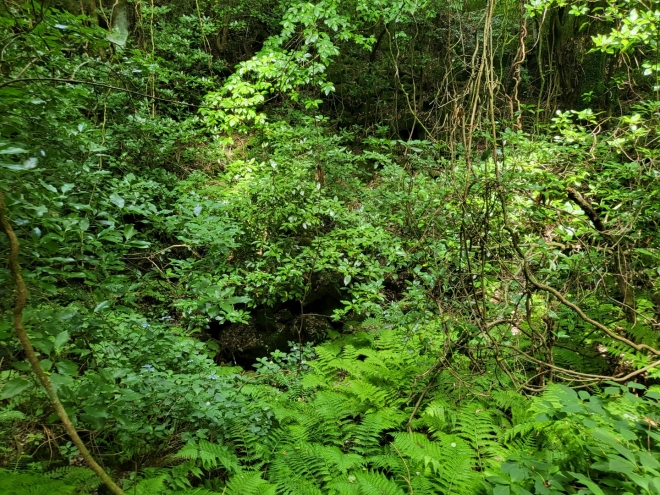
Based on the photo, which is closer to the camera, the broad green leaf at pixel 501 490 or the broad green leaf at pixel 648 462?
the broad green leaf at pixel 648 462

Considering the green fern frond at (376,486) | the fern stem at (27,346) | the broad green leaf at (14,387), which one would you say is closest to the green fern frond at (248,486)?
the green fern frond at (376,486)

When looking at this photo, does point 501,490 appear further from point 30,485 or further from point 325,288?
point 325,288

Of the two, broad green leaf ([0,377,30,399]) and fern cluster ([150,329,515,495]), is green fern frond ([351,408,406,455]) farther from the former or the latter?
broad green leaf ([0,377,30,399])

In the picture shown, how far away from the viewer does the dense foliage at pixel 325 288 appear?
74.3 inches

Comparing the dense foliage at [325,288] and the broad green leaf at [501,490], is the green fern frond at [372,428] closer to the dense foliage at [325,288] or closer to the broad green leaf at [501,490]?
the dense foliage at [325,288]

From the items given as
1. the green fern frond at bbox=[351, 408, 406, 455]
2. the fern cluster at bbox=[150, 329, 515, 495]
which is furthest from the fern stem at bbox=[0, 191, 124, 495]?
the green fern frond at bbox=[351, 408, 406, 455]

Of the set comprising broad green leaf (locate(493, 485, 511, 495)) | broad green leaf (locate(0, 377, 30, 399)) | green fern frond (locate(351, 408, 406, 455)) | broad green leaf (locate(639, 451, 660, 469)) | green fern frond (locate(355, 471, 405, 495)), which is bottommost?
green fern frond (locate(351, 408, 406, 455))

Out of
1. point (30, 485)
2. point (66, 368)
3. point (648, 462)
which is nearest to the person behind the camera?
point (66, 368)

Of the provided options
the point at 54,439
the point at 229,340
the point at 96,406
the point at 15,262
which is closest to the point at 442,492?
the point at 96,406

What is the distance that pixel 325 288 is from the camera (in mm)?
5426

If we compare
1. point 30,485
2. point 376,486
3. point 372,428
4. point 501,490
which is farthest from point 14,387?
point 372,428

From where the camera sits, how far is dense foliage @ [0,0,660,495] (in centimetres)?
189

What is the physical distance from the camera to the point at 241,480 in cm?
231

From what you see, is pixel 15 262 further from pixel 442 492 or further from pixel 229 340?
pixel 229 340
